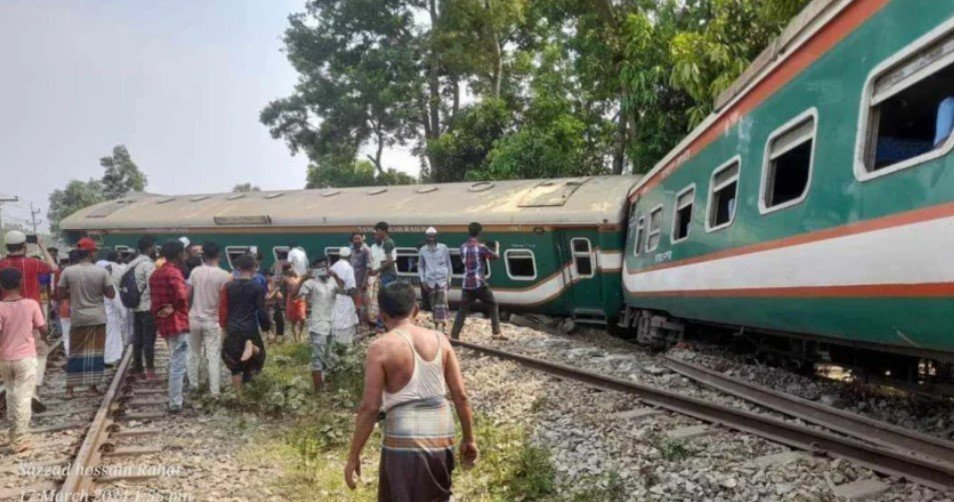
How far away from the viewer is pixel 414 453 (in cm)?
334

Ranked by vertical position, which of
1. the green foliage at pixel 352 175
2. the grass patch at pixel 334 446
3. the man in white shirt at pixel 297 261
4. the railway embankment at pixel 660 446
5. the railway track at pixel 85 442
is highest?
the green foliage at pixel 352 175

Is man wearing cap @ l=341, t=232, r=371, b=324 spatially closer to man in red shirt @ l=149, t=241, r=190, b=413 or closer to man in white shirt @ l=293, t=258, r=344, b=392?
man in white shirt @ l=293, t=258, r=344, b=392

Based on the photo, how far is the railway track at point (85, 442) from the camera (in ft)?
17.7

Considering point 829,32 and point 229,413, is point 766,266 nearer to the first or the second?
point 829,32

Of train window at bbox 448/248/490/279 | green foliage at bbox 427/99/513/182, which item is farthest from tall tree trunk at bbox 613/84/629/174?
green foliage at bbox 427/99/513/182

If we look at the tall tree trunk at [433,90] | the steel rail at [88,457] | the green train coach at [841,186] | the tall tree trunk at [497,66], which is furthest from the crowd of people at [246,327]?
the tall tree trunk at [433,90]

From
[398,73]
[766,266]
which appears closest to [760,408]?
[766,266]

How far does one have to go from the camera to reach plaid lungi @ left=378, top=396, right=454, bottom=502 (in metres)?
3.34

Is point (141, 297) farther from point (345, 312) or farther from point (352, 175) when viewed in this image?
point (352, 175)

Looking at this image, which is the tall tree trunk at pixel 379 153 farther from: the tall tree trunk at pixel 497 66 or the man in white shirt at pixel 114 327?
the man in white shirt at pixel 114 327

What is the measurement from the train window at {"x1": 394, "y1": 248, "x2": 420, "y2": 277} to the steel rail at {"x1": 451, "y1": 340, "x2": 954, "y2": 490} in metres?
8.55

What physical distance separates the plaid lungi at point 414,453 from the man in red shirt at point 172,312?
5181mm

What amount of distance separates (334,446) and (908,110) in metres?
5.65

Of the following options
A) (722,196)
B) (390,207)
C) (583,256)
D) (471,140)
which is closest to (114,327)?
(390,207)
